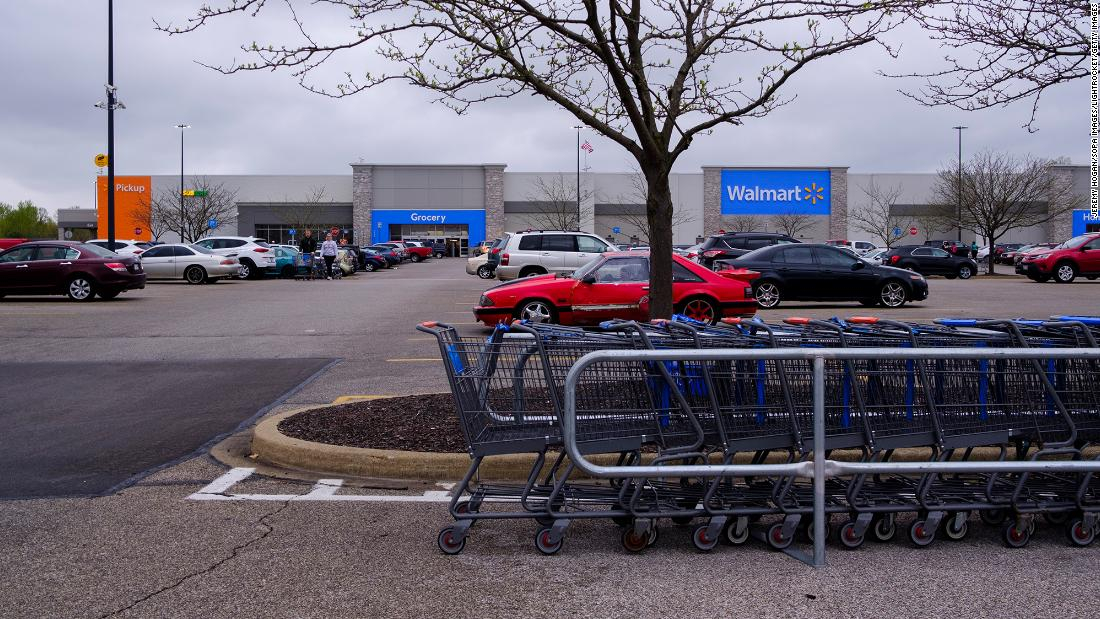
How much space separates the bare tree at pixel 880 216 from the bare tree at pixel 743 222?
22.8 ft

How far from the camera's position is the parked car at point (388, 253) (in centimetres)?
5431

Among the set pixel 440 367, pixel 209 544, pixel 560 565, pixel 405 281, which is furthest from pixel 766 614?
pixel 405 281

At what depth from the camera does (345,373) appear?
1258 cm

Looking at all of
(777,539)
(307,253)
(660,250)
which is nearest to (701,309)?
(660,250)

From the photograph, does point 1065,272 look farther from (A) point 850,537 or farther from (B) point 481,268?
(A) point 850,537

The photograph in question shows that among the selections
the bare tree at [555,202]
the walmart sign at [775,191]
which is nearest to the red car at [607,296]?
the bare tree at [555,202]

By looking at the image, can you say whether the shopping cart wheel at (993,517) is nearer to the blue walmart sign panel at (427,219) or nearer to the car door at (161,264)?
the car door at (161,264)

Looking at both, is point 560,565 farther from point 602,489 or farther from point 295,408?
point 295,408

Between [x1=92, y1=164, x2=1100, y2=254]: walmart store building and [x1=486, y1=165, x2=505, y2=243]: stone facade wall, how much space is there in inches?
3.1

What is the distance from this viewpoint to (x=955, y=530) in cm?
570

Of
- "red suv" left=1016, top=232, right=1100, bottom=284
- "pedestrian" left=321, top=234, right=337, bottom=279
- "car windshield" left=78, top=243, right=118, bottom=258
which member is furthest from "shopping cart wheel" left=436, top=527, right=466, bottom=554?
"pedestrian" left=321, top=234, right=337, bottom=279

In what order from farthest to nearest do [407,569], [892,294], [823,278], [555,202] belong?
[555,202]
[892,294]
[823,278]
[407,569]

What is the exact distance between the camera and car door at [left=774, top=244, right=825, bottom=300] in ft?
74.4

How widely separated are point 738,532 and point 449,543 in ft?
5.10
